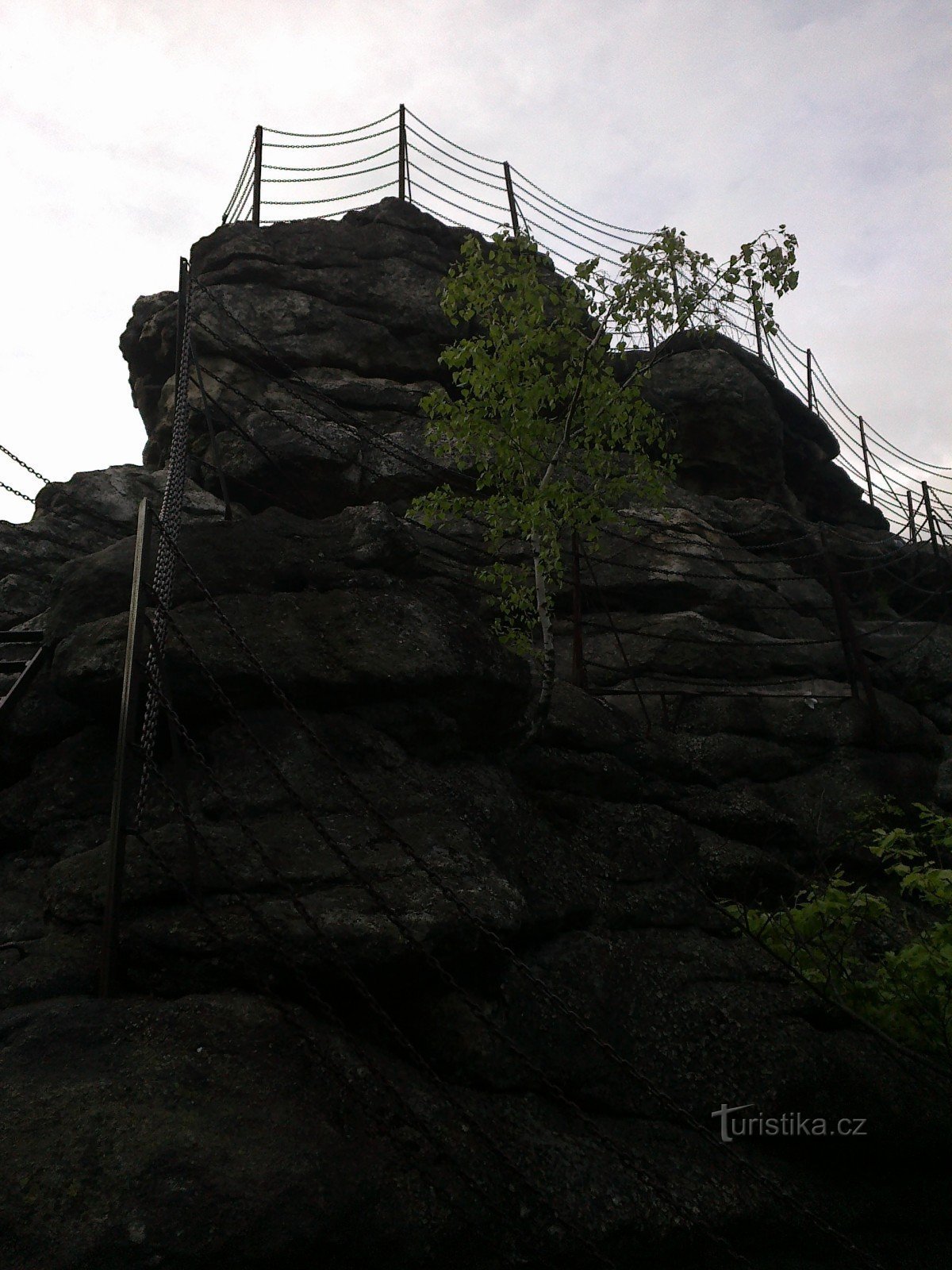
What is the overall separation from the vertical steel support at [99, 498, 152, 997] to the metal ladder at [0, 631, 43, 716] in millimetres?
1859

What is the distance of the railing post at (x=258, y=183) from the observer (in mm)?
19097

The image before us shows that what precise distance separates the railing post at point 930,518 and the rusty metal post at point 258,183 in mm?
15231

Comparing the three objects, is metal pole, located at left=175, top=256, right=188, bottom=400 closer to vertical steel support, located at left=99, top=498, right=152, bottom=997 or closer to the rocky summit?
the rocky summit

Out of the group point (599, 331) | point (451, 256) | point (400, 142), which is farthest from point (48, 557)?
point (400, 142)

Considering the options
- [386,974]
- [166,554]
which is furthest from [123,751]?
[166,554]

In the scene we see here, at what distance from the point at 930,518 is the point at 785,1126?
14.4 metres

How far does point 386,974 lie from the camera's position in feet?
16.8

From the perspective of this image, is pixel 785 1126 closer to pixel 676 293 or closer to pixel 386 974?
pixel 386 974

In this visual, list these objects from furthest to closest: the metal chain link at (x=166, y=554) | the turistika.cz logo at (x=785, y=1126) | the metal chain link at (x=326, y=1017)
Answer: the turistika.cz logo at (x=785, y=1126) → the metal chain link at (x=166, y=554) → the metal chain link at (x=326, y=1017)

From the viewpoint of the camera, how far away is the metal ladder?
6.43 meters

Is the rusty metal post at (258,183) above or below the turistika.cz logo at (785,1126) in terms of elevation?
above

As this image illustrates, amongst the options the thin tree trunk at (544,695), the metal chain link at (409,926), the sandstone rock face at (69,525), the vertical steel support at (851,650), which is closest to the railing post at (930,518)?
the vertical steel support at (851,650)

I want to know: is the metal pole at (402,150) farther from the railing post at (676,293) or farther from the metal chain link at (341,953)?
the metal chain link at (341,953)

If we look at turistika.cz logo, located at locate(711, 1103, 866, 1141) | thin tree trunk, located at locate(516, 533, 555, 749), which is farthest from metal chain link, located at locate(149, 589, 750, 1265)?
thin tree trunk, located at locate(516, 533, 555, 749)
